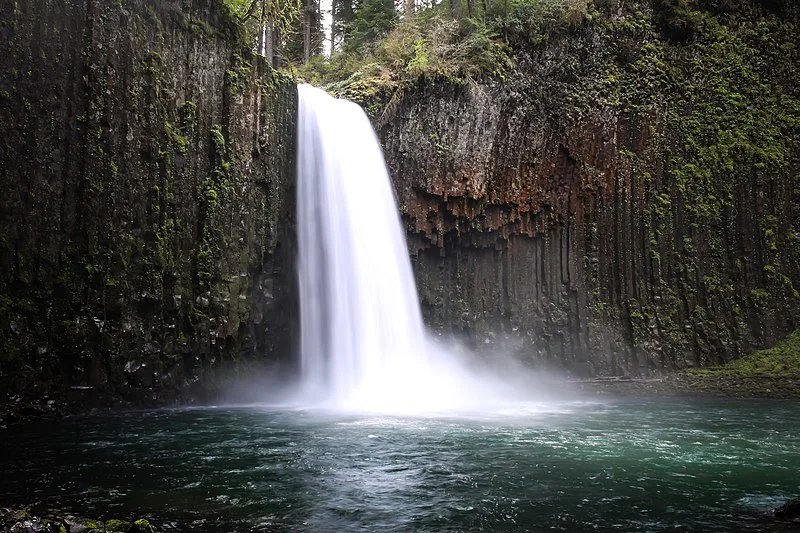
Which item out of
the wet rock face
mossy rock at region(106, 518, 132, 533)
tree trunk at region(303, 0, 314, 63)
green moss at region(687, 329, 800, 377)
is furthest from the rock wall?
mossy rock at region(106, 518, 132, 533)

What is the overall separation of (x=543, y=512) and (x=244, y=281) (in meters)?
10.8

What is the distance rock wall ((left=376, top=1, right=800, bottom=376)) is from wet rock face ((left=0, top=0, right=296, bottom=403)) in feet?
16.0

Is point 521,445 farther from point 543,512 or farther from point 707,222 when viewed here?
point 707,222

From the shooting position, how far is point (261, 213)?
51.3 ft

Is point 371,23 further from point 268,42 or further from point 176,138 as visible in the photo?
point 176,138

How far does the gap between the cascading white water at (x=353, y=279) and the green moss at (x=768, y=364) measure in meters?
6.74

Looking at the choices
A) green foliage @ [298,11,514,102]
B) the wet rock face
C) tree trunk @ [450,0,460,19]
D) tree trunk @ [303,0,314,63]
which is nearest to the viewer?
the wet rock face

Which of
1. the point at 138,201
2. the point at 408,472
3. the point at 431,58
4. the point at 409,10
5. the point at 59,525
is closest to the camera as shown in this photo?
the point at 59,525

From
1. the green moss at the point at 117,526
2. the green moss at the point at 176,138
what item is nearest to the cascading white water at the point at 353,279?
the green moss at the point at 176,138

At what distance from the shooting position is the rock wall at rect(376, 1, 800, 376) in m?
18.4

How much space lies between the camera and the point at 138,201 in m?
12.9

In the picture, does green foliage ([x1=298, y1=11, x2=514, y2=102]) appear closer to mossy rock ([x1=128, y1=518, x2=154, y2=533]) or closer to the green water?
the green water

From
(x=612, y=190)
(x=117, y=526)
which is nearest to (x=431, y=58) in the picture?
(x=612, y=190)

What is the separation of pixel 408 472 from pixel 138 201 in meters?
8.85
